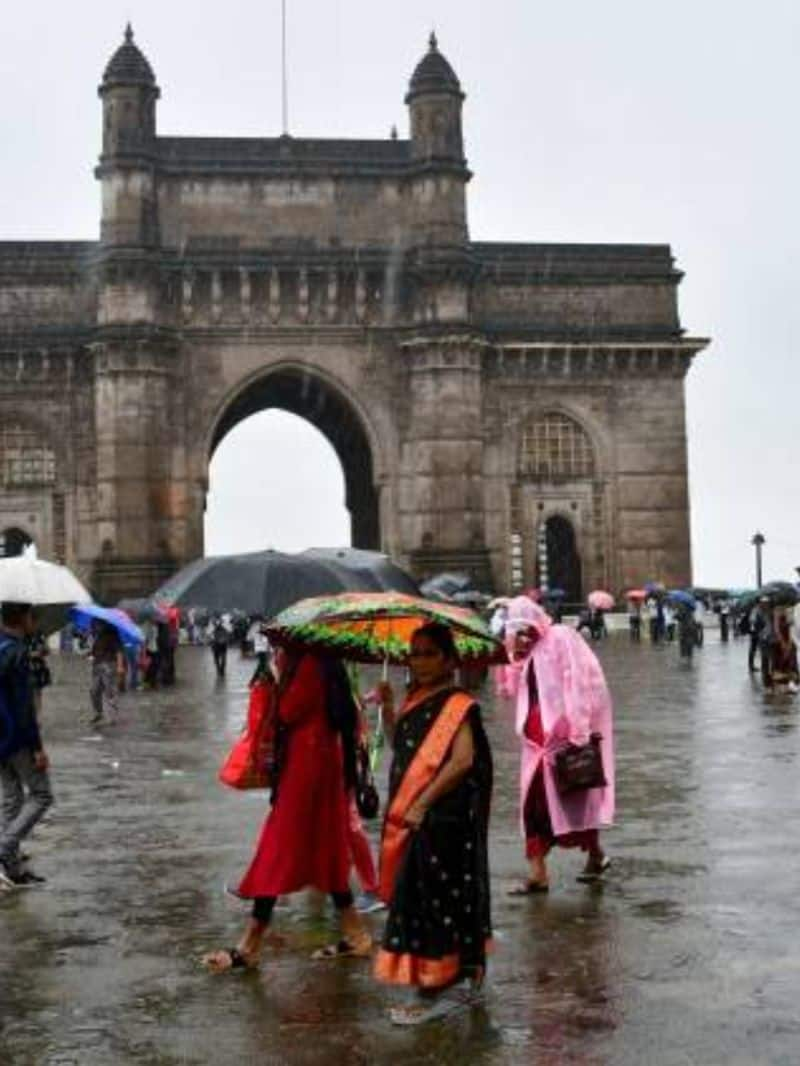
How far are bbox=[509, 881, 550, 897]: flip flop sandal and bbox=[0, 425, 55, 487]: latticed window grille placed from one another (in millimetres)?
33917

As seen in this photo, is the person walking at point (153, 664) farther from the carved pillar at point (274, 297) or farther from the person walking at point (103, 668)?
the carved pillar at point (274, 297)

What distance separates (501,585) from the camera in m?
41.5

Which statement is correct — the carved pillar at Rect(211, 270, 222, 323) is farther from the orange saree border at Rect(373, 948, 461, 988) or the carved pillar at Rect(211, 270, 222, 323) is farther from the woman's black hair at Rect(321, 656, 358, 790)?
the orange saree border at Rect(373, 948, 461, 988)

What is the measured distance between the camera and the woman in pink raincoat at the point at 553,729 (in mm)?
8523

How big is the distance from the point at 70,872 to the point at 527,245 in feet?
114

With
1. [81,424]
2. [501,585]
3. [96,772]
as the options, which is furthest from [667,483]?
[96,772]

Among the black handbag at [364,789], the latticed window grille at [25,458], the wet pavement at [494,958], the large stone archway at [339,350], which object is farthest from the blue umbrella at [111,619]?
the latticed window grille at [25,458]

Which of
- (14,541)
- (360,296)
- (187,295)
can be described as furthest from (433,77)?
(14,541)

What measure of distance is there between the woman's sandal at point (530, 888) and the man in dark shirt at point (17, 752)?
2650mm

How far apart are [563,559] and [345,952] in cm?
3687

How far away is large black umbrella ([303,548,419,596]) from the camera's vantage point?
11.2 metres

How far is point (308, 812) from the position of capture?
281 inches

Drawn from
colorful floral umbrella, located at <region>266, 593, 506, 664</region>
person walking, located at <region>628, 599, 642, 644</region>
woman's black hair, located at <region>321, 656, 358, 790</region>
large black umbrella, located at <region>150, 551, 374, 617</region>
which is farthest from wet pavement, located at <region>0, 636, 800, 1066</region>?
person walking, located at <region>628, 599, 642, 644</region>

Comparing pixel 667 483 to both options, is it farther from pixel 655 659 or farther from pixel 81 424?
pixel 81 424
